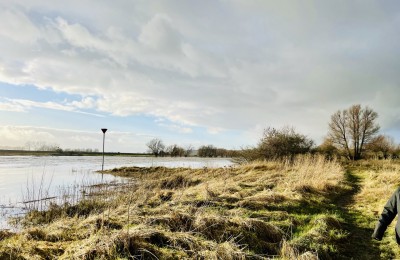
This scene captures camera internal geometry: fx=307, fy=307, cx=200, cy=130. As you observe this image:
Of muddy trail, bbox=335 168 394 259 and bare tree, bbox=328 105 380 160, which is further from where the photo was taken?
bare tree, bbox=328 105 380 160

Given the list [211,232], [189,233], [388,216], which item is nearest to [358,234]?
[388,216]

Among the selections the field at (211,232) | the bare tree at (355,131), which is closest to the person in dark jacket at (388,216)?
the field at (211,232)

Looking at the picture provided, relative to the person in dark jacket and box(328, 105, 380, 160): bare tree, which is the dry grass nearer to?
the person in dark jacket

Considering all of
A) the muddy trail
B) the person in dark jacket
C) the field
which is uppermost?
the person in dark jacket

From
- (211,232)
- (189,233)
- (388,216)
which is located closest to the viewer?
(388,216)

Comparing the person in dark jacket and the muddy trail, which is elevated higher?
the person in dark jacket

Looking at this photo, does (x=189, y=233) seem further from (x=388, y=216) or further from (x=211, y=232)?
(x=388, y=216)

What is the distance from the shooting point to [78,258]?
4.41 m

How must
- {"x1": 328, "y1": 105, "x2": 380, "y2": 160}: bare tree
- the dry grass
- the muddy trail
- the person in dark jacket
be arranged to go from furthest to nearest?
{"x1": 328, "y1": 105, "x2": 380, "y2": 160}: bare tree → the muddy trail → the dry grass → the person in dark jacket

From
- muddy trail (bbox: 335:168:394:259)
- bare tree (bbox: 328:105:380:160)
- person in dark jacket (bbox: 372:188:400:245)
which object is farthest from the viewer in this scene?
bare tree (bbox: 328:105:380:160)

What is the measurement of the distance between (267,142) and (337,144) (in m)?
19.8

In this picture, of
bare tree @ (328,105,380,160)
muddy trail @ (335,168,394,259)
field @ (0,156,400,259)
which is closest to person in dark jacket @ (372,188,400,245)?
field @ (0,156,400,259)

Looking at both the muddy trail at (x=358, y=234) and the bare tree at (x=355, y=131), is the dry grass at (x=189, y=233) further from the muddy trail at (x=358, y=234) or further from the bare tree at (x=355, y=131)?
the bare tree at (x=355, y=131)

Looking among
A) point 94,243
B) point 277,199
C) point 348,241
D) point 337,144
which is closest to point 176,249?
point 94,243
